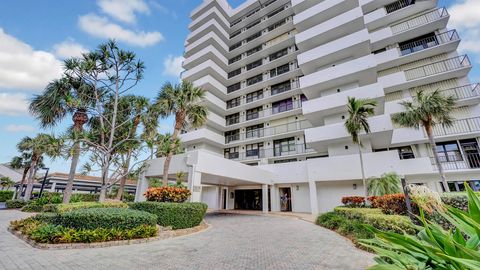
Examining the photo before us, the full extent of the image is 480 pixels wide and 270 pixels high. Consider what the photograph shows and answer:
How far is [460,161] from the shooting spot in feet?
53.7

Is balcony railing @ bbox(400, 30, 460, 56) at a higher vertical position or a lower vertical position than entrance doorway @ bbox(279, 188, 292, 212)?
higher

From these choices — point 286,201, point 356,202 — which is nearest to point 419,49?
point 356,202

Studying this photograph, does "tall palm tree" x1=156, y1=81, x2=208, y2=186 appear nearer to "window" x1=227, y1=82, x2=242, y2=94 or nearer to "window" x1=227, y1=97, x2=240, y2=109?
"window" x1=227, y1=97, x2=240, y2=109

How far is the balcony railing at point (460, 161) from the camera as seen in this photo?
15.9 metres

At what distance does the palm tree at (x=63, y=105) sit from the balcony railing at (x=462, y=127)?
28.5 meters

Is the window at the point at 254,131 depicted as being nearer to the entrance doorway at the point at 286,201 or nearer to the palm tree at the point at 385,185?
the entrance doorway at the point at 286,201

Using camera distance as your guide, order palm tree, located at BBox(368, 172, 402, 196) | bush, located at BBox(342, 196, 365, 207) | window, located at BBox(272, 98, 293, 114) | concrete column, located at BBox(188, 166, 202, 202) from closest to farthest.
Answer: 1. concrete column, located at BBox(188, 166, 202, 202)
2. palm tree, located at BBox(368, 172, 402, 196)
3. bush, located at BBox(342, 196, 365, 207)
4. window, located at BBox(272, 98, 293, 114)

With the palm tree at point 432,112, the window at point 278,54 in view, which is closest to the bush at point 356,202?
the palm tree at point 432,112

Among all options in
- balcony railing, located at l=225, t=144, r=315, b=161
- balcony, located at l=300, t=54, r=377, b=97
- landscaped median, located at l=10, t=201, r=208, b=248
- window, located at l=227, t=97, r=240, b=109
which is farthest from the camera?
window, located at l=227, t=97, r=240, b=109

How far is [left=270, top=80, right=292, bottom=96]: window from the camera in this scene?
2736 cm

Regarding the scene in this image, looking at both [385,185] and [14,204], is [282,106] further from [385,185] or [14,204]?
[14,204]

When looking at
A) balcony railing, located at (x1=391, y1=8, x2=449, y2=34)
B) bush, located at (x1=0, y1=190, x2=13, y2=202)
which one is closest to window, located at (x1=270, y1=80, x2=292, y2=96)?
balcony railing, located at (x1=391, y1=8, x2=449, y2=34)

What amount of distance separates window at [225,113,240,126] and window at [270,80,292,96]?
19.5 feet

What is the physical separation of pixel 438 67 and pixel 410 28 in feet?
15.0
